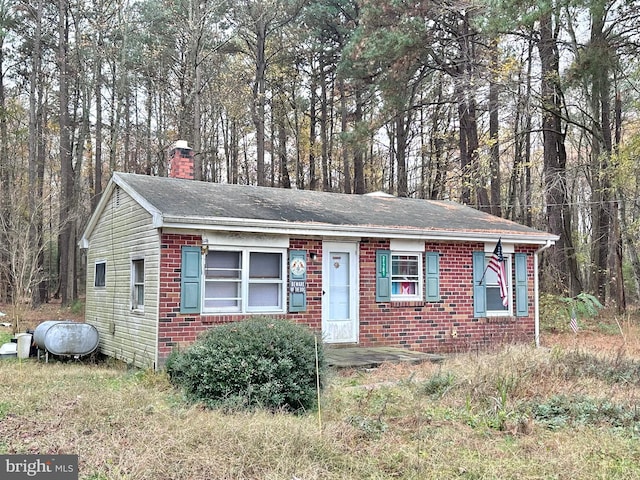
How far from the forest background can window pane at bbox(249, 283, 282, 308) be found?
324 inches

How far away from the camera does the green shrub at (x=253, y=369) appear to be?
242 inches

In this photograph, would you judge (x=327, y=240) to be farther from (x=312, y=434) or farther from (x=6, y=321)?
(x=6, y=321)

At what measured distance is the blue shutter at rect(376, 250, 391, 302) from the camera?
38.1ft

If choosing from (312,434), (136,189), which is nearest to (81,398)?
(312,434)

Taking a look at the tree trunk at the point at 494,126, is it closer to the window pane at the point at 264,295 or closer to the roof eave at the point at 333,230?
the roof eave at the point at 333,230

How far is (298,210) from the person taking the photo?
38.2 ft

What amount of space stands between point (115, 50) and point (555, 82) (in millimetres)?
17125

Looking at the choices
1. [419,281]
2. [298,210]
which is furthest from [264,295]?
[419,281]

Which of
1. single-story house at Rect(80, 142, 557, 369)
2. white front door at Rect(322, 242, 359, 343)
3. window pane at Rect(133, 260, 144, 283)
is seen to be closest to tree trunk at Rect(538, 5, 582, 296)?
single-story house at Rect(80, 142, 557, 369)

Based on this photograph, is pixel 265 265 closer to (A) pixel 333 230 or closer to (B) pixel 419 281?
(A) pixel 333 230

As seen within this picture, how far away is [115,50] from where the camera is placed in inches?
920

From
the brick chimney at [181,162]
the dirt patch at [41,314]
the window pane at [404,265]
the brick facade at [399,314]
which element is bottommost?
the dirt patch at [41,314]

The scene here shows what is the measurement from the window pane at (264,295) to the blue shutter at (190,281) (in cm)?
113

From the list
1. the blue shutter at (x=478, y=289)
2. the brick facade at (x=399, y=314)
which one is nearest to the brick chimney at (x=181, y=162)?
the brick facade at (x=399, y=314)
